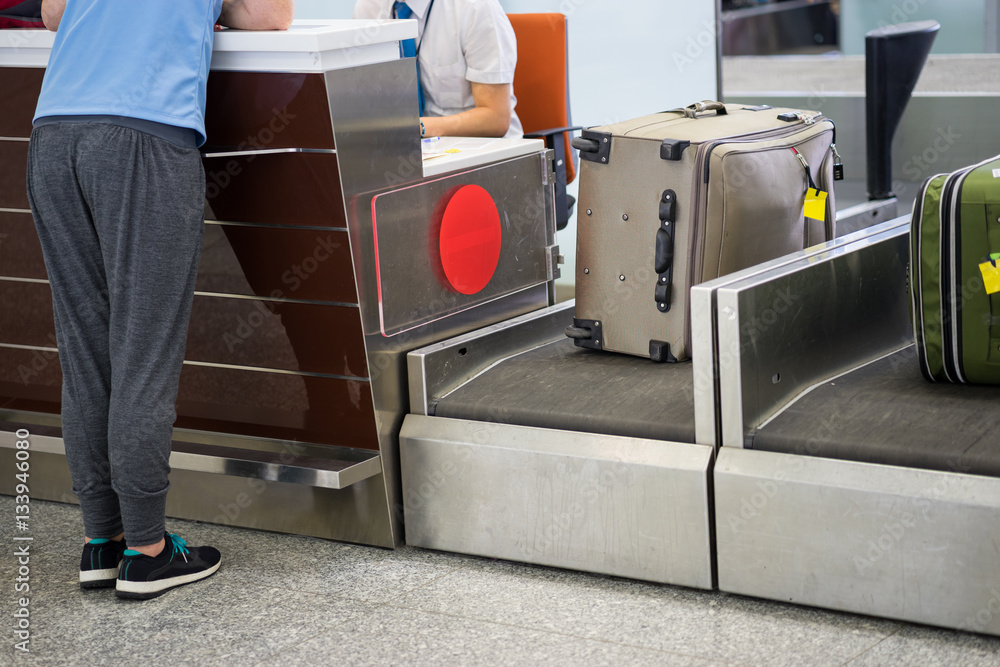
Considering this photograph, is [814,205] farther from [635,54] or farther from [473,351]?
[635,54]

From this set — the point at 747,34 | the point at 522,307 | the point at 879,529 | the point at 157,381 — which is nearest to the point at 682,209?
the point at 522,307

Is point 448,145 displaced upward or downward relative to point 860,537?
upward

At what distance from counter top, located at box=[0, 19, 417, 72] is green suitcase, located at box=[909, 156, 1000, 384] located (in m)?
0.98

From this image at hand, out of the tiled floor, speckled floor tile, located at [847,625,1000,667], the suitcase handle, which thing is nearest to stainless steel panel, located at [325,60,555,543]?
the tiled floor

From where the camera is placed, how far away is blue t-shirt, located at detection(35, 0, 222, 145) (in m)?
1.91

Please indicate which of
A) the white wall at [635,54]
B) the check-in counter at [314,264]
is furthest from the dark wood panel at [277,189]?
the white wall at [635,54]

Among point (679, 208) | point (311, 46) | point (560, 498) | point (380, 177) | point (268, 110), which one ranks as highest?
point (311, 46)

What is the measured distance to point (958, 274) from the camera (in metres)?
1.96

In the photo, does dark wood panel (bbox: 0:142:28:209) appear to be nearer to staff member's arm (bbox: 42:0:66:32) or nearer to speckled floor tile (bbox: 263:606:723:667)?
staff member's arm (bbox: 42:0:66:32)

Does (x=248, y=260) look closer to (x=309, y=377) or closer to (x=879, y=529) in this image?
(x=309, y=377)

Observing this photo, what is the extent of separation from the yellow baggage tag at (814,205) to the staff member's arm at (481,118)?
877 mm

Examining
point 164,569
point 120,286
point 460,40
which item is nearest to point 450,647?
point 164,569

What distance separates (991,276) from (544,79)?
1.65 m

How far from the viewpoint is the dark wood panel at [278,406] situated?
223cm
